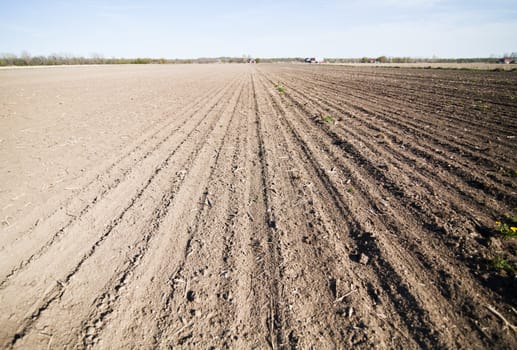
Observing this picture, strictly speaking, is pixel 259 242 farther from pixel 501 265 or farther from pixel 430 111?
pixel 430 111

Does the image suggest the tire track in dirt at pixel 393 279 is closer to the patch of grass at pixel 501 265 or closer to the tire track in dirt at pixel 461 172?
the patch of grass at pixel 501 265

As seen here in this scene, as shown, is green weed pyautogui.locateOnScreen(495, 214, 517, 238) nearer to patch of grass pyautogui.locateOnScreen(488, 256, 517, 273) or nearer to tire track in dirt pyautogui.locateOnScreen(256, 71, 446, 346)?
patch of grass pyautogui.locateOnScreen(488, 256, 517, 273)

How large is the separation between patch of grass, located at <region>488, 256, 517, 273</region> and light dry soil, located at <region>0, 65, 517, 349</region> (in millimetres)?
46

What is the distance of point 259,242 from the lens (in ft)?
12.0

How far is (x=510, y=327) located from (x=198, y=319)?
116 inches

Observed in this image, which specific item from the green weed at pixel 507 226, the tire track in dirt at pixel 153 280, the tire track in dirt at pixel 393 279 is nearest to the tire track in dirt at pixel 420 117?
the green weed at pixel 507 226

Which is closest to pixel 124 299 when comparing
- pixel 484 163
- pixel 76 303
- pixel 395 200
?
pixel 76 303

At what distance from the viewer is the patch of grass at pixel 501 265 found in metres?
3.03

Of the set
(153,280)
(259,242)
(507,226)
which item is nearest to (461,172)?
(507,226)

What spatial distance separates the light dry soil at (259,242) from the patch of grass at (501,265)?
0.05 metres

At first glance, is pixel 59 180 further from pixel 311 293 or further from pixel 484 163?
pixel 484 163

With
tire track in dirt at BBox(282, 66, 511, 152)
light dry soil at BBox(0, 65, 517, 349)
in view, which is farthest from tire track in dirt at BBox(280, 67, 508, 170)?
light dry soil at BBox(0, 65, 517, 349)

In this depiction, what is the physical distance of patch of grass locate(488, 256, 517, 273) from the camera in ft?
9.95

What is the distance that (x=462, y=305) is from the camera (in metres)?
2.65
